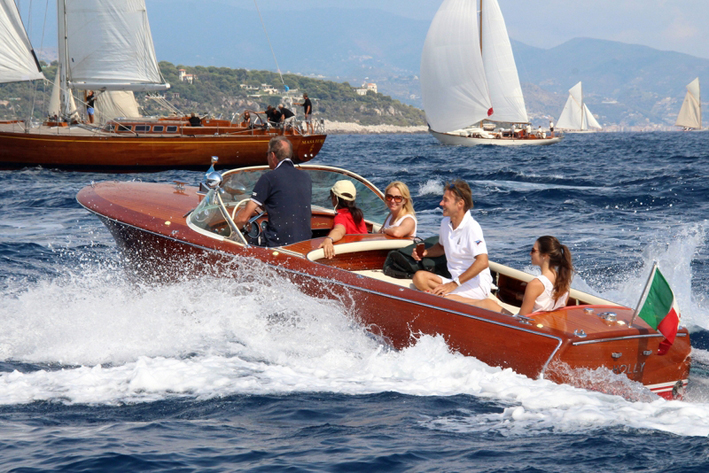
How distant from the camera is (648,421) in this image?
3.96 m

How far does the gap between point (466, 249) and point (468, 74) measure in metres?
40.1

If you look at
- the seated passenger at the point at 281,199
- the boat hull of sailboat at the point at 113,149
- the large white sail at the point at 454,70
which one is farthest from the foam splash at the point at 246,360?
the large white sail at the point at 454,70

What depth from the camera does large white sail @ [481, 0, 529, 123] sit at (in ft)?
155

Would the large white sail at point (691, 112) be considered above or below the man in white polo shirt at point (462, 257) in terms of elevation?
above

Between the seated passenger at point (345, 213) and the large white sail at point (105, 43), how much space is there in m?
A: 17.4

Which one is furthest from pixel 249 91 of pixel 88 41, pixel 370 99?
pixel 88 41

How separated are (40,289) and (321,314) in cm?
296

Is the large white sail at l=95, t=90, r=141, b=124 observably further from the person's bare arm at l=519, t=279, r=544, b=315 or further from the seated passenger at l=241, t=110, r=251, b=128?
the person's bare arm at l=519, t=279, r=544, b=315

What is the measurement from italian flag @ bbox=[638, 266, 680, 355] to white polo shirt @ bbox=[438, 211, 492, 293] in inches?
42.8

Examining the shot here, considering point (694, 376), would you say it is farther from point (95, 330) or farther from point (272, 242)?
point (95, 330)

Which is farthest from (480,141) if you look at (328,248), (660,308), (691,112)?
(691,112)

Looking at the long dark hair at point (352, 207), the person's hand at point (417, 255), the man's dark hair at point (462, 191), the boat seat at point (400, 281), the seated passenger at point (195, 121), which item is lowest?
the boat seat at point (400, 281)

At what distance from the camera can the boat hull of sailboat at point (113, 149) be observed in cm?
2077

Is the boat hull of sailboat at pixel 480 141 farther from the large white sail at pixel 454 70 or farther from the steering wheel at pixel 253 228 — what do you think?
the steering wheel at pixel 253 228
